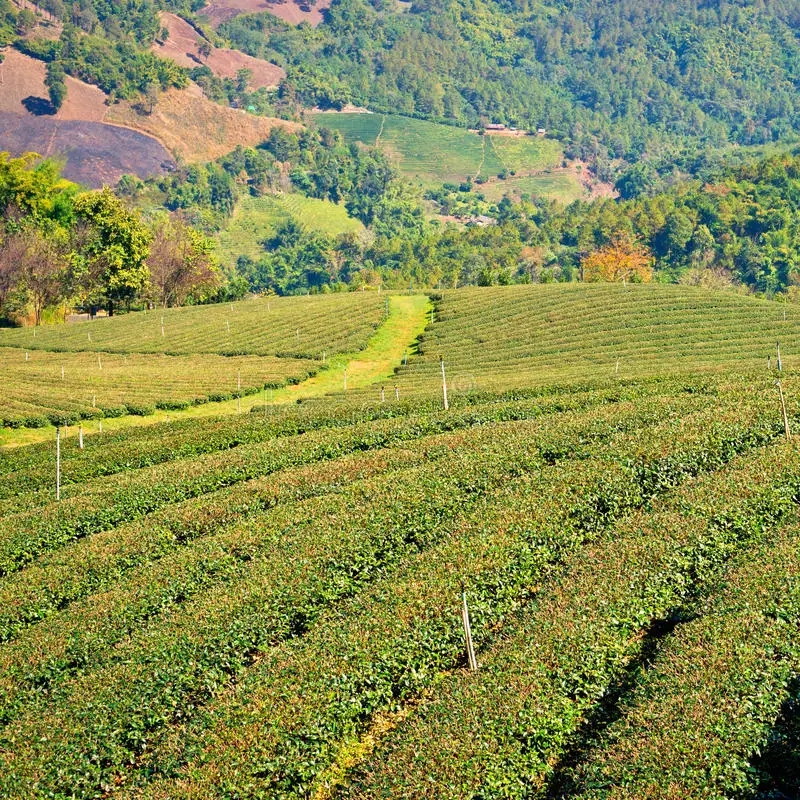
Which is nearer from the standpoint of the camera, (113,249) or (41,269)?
(41,269)

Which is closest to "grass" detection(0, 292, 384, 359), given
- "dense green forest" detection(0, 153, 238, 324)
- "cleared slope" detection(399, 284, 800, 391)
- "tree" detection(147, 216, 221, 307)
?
"dense green forest" detection(0, 153, 238, 324)

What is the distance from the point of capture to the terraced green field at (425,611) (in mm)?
19047

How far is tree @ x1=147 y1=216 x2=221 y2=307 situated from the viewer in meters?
121

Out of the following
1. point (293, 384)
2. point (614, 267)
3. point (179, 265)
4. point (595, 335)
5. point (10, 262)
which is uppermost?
point (10, 262)

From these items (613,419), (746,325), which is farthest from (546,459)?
(746,325)

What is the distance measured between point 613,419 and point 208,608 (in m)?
18.5

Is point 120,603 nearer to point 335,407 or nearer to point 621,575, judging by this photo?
point 621,575

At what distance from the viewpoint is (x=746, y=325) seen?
74438 millimetres

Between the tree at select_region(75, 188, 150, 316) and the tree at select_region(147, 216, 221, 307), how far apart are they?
3.73 metres

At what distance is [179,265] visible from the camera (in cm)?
12206

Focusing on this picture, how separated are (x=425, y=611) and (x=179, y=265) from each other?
341 ft

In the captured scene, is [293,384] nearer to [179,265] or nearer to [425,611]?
[425,611]

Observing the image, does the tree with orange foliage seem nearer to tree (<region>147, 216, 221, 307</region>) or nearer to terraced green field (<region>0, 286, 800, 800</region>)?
tree (<region>147, 216, 221, 307</region>)

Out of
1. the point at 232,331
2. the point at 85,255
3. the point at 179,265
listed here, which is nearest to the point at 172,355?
the point at 232,331
